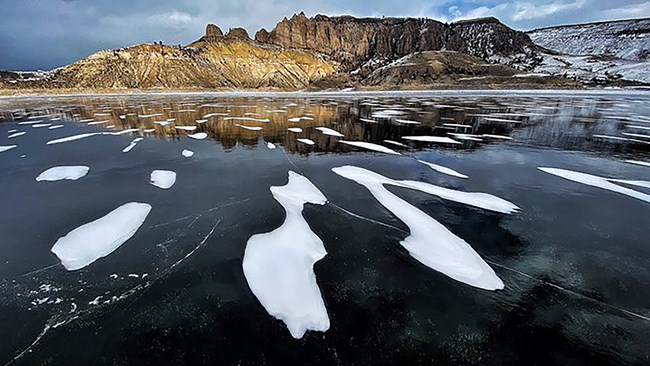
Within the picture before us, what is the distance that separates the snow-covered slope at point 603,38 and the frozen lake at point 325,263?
138242 millimetres

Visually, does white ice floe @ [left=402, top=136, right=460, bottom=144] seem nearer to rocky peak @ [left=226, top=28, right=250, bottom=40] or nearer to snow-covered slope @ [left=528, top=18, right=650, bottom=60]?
rocky peak @ [left=226, top=28, right=250, bottom=40]

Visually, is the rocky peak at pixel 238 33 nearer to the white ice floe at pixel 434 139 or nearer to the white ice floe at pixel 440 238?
→ the white ice floe at pixel 434 139

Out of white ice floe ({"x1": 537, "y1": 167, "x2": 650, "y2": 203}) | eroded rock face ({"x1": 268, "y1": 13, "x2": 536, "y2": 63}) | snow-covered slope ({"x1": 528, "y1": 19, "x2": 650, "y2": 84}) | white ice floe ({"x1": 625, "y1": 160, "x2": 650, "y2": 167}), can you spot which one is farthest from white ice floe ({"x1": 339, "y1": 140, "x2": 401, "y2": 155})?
eroded rock face ({"x1": 268, "y1": 13, "x2": 536, "y2": 63})

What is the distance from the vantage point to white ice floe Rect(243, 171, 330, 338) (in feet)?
7.64

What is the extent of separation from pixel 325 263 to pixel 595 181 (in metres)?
5.08

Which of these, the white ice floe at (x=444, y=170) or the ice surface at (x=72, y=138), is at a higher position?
the ice surface at (x=72, y=138)

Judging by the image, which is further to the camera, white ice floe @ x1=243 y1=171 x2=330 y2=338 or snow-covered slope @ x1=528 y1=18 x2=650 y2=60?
snow-covered slope @ x1=528 y1=18 x2=650 y2=60

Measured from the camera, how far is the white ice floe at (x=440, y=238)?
284cm

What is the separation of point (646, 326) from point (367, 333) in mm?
1978

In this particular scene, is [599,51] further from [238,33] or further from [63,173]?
[63,173]

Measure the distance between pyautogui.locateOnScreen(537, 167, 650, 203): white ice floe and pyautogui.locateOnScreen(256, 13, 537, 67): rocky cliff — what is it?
11470 centimetres

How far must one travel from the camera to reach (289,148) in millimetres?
7816

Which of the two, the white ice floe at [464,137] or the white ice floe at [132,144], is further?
the white ice floe at [464,137]

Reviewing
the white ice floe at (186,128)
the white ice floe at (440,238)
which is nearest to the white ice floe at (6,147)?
the white ice floe at (186,128)
